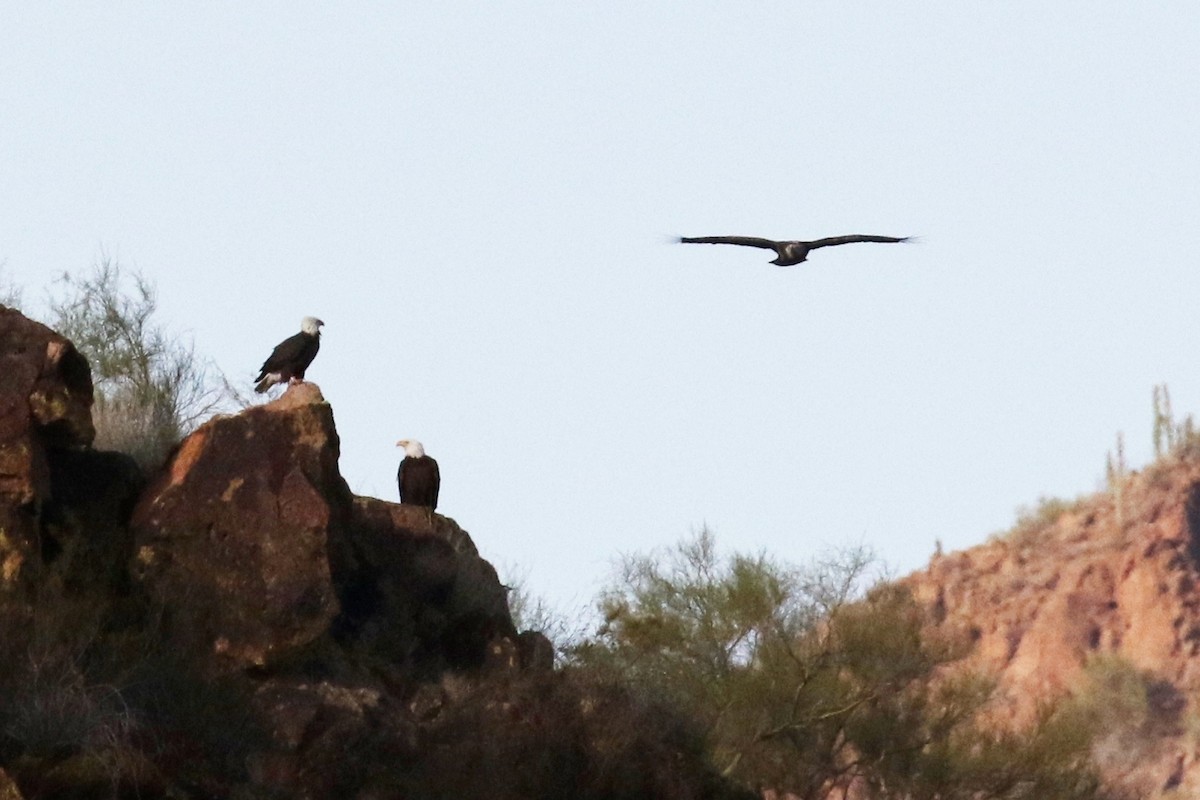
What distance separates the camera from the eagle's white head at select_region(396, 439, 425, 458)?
20.8 m

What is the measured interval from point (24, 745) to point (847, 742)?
18.5 m

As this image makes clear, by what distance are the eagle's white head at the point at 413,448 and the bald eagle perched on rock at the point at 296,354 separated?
1.20 meters

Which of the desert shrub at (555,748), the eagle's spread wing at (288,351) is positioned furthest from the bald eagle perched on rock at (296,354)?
the desert shrub at (555,748)

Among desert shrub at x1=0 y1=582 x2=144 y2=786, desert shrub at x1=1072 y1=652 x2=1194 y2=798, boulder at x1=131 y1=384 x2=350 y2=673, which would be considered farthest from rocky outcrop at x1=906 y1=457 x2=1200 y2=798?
desert shrub at x1=0 y1=582 x2=144 y2=786

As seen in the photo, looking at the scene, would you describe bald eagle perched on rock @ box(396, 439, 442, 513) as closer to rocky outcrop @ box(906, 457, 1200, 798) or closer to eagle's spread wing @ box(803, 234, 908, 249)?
eagle's spread wing @ box(803, 234, 908, 249)

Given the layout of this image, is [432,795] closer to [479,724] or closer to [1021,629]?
[479,724]

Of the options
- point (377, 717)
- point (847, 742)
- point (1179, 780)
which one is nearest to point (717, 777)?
point (377, 717)

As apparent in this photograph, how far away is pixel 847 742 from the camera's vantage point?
3212 cm

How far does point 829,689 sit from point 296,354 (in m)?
13.7

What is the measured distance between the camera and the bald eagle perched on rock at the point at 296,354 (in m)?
20.4

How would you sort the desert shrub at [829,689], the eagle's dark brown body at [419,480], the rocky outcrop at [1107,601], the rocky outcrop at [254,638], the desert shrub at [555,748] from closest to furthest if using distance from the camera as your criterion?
the rocky outcrop at [254,638], the desert shrub at [555,748], the eagle's dark brown body at [419,480], the desert shrub at [829,689], the rocky outcrop at [1107,601]

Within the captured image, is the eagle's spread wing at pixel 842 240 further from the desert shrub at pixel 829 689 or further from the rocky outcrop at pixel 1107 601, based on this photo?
the rocky outcrop at pixel 1107 601

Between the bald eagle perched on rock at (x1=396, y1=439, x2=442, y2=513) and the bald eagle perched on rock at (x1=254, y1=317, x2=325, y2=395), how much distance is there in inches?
49.0

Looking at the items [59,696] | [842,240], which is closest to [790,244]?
[842,240]
